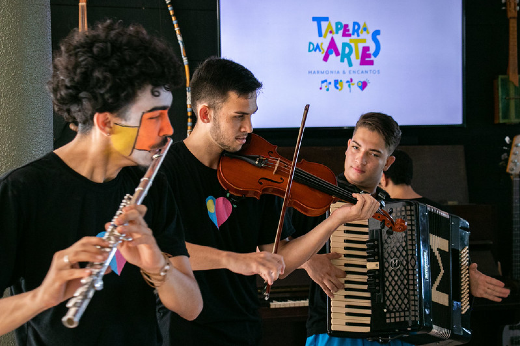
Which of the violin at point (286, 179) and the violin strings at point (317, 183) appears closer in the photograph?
the violin at point (286, 179)

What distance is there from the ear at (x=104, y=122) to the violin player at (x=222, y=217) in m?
0.58

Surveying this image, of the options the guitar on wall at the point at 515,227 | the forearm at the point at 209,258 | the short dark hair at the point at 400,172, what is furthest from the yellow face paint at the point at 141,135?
the guitar on wall at the point at 515,227

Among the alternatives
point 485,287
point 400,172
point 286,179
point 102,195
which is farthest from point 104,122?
point 400,172

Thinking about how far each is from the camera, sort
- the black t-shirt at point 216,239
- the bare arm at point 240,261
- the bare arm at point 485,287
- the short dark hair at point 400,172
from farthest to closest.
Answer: the short dark hair at point 400,172
the bare arm at point 485,287
the black t-shirt at point 216,239
the bare arm at point 240,261

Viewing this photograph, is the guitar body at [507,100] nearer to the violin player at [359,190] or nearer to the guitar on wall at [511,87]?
the guitar on wall at [511,87]

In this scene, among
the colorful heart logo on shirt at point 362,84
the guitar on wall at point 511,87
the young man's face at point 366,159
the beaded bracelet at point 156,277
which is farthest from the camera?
the guitar on wall at point 511,87

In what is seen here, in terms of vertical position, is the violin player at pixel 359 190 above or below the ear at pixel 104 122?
below

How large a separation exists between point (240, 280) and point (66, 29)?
2644mm

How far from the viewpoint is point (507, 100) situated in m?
4.39

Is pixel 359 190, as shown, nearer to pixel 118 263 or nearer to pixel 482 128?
pixel 118 263

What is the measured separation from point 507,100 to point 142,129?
3.68 m

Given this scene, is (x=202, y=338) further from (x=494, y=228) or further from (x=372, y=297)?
(x=494, y=228)

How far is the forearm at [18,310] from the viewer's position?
3.94ft

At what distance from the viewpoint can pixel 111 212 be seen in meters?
1.45
